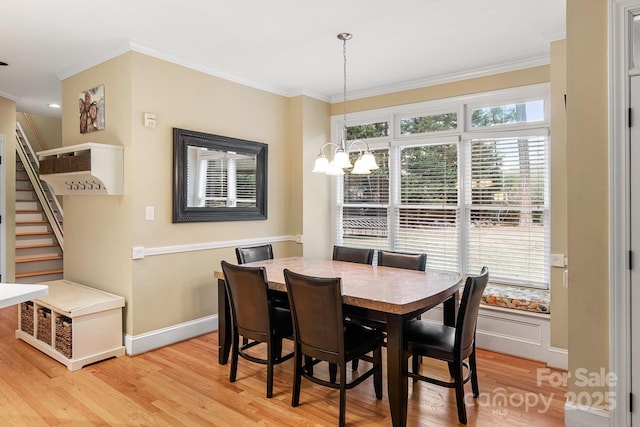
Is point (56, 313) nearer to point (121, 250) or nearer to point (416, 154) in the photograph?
point (121, 250)

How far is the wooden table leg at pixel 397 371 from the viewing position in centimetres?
231

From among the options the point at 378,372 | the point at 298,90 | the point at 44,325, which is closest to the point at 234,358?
the point at 378,372

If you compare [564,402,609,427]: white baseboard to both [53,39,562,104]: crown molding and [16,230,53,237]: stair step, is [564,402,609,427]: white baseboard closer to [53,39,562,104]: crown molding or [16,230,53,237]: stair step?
[53,39,562,104]: crown molding

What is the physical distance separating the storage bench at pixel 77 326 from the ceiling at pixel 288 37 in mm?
2216

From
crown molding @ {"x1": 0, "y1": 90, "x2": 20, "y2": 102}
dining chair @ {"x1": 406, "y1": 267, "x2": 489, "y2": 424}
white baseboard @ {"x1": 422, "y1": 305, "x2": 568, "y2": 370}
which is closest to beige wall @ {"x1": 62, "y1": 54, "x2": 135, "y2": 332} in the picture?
crown molding @ {"x1": 0, "y1": 90, "x2": 20, "y2": 102}

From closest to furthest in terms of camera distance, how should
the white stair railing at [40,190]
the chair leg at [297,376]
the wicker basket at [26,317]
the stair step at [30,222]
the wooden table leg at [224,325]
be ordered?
the chair leg at [297,376] → the wooden table leg at [224,325] → the wicker basket at [26,317] → the stair step at [30,222] → the white stair railing at [40,190]

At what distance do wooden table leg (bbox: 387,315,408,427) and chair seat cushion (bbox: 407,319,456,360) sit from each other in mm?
192

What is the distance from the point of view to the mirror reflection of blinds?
414 cm

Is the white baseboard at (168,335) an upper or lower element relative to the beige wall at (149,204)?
lower

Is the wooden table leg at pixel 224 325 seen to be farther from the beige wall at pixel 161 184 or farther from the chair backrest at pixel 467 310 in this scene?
the chair backrest at pixel 467 310

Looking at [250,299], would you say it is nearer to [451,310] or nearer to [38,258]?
[451,310]

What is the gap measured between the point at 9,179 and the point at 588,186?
20.8 ft

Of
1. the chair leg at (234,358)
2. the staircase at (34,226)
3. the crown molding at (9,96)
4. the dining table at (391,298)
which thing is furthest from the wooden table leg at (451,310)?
the crown molding at (9,96)

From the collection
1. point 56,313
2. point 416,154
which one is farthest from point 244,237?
point 416,154
